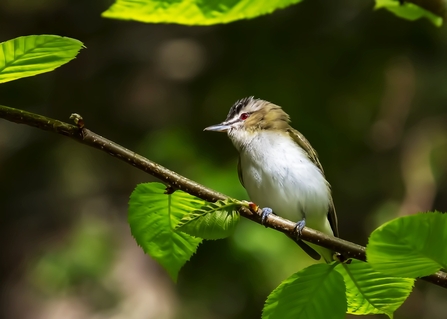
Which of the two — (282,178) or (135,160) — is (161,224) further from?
(282,178)

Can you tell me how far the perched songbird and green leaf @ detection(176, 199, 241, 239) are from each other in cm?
79

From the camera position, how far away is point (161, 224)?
2.38ft

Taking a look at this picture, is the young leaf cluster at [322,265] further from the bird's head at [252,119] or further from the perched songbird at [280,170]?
the bird's head at [252,119]

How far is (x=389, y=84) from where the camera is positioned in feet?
10.5

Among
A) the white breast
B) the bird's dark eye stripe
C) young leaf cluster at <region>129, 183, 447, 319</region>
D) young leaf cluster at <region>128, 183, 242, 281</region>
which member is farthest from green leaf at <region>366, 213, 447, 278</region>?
the bird's dark eye stripe

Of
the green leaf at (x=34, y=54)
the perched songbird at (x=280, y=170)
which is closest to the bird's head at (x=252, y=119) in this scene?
the perched songbird at (x=280, y=170)

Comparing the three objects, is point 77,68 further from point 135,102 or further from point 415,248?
point 415,248

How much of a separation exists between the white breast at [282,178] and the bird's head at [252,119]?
5 centimetres

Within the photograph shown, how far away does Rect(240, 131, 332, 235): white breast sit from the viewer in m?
1.45

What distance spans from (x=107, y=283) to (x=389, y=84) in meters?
1.86

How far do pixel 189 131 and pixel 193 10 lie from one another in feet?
7.56

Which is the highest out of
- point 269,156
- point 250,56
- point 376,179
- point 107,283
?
point 269,156

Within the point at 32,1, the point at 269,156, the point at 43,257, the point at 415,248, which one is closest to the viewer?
the point at 415,248

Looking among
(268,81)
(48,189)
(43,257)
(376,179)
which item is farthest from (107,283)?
(376,179)
